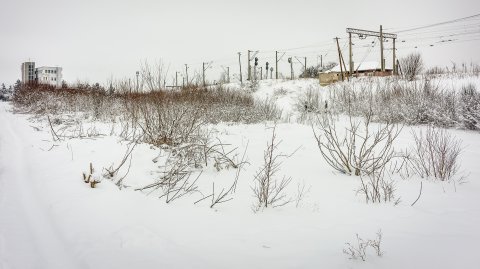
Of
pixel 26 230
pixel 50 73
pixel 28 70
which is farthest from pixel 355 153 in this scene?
pixel 28 70

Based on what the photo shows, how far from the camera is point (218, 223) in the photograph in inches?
121

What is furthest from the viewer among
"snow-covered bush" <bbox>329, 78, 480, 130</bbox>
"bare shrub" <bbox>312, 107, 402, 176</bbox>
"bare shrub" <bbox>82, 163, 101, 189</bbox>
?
"snow-covered bush" <bbox>329, 78, 480, 130</bbox>

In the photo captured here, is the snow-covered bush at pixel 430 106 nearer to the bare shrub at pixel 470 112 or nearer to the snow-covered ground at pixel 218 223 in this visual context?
the bare shrub at pixel 470 112

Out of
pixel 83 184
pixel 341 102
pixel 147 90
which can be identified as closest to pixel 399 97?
pixel 341 102

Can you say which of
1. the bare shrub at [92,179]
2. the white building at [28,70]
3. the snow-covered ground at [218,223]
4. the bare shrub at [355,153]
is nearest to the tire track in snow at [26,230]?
the snow-covered ground at [218,223]

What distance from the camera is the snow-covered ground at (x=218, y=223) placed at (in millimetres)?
2338

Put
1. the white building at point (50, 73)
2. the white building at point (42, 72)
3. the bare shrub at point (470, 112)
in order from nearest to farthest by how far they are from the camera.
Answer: the bare shrub at point (470, 112), the white building at point (42, 72), the white building at point (50, 73)

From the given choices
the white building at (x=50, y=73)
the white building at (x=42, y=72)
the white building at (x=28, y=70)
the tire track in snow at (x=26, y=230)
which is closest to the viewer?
the tire track in snow at (x=26, y=230)

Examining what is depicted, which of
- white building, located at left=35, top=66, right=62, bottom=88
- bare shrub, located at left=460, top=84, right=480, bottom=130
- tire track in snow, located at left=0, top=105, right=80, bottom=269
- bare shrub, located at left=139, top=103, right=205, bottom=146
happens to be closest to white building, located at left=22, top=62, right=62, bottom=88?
white building, located at left=35, top=66, right=62, bottom=88

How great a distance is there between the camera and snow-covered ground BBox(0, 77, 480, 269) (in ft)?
7.67

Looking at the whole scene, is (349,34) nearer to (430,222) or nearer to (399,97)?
(399,97)

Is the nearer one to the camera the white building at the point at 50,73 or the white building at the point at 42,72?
the white building at the point at 42,72

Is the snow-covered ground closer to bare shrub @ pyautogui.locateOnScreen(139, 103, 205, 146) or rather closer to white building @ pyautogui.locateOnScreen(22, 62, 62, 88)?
bare shrub @ pyautogui.locateOnScreen(139, 103, 205, 146)

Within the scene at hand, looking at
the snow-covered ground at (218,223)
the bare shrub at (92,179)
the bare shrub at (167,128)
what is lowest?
the snow-covered ground at (218,223)
